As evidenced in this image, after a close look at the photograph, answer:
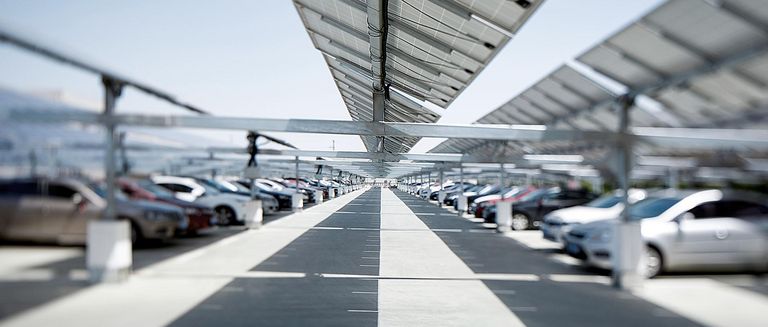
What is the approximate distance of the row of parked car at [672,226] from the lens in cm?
529

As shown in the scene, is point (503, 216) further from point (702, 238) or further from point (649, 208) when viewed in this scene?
point (702, 238)

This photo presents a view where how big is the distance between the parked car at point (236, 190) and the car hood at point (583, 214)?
6.63 m

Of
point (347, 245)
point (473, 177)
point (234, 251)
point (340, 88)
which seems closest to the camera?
point (234, 251)

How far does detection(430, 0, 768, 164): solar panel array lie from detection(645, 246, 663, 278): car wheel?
1.75m

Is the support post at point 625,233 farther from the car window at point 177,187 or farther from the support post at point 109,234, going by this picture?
the support post at point 109,234

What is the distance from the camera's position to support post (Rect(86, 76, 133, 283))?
195 inches

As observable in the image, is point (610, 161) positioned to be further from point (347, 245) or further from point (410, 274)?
point (347, 245)

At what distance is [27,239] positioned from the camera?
3.33m

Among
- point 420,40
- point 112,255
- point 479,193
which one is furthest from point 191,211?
point 479,193

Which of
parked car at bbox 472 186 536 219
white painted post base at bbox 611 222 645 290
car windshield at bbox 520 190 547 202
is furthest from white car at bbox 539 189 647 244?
parked car at bbox 472 186 536 219

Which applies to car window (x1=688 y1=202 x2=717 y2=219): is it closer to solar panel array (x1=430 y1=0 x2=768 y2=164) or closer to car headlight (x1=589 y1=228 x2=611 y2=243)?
solar panel array (x1=430 y1=0 x2=768 y2=164)

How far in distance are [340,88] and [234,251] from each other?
361 inches

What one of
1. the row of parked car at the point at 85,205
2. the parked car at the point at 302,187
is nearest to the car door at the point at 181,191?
the row of parked car at the point at 85,205

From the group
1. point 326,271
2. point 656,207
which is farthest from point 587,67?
point 326,271
